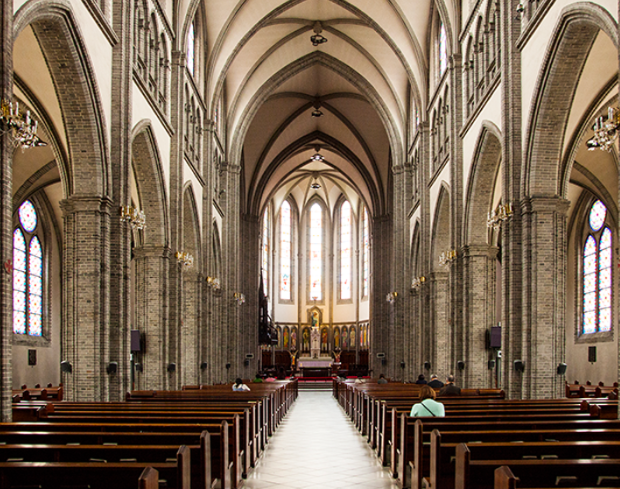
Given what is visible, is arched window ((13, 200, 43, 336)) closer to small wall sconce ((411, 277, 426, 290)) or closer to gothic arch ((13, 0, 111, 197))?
gothic arch ((13, 0, 111, 197))

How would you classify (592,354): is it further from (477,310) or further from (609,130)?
(609,130)

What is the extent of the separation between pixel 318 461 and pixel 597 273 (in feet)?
68.1

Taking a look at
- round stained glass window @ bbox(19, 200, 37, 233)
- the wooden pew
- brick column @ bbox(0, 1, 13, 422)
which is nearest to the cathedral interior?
brick column @ bbox(0, 1, 13, 422)

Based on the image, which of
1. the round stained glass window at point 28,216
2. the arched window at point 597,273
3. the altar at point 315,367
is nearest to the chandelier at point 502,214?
the arched window at point 597,273

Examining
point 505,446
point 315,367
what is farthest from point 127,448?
point 315,367

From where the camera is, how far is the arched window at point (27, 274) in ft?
87.8

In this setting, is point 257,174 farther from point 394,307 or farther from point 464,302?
point 464,302

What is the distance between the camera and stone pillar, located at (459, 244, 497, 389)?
62.7 ft

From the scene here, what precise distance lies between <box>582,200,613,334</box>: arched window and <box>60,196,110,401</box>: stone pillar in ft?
69.2

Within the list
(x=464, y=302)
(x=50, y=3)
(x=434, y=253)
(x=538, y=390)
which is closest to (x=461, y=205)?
(x=464, y=302)

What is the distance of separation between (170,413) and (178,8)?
15762mm

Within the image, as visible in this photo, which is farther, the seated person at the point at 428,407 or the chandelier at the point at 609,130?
the chandelier at the point at 609,130

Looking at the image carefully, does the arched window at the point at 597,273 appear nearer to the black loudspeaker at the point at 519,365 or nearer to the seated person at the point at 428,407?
the black loudspeaker at the point at 519,365

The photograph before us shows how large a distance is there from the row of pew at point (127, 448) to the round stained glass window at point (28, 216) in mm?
17441
